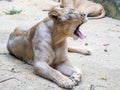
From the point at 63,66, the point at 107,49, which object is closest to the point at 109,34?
the point at 107,49

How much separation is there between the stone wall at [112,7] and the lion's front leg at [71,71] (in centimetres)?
441

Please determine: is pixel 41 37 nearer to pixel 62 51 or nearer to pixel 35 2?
pixel 62 51

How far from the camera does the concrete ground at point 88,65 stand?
13.7 ft

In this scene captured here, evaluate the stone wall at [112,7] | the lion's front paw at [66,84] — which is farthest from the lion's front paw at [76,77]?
the stone wall at [112,7]

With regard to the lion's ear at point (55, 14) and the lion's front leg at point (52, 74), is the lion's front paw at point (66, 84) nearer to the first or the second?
the lion's front leg at point (52, 74)

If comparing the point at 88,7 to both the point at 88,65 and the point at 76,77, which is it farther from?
the point at 76,77

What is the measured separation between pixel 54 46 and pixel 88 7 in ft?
15.6

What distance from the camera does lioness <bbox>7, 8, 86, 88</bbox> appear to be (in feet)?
14.0

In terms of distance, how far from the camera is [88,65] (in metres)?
4.96

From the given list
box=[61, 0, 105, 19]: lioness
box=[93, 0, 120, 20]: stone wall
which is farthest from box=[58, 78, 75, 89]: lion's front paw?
box=[93, 0, 120, 20]: stone wall

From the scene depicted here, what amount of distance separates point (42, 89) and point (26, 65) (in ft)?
2.58

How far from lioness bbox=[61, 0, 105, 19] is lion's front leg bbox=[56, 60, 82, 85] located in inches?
165

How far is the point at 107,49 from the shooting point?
5.90 metres

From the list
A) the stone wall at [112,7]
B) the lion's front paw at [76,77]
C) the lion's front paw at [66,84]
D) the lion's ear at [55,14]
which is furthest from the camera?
the stone wall at [112,7]
